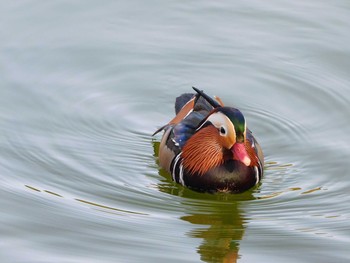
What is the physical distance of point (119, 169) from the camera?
12.0m

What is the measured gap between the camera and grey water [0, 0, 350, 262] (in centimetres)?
1012

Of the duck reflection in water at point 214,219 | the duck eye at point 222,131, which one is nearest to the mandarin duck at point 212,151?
the duck eye at point 222,131

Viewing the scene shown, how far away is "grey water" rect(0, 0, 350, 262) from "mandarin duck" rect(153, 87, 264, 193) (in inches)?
6.4

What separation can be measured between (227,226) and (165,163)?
1.78 meters

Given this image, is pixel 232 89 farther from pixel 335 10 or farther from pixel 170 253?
pixel 170 253

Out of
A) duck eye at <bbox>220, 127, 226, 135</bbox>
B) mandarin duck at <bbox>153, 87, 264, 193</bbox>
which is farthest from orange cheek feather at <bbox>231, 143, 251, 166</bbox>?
duck eye at <bbox>220, 127, 226, 135</bbox>

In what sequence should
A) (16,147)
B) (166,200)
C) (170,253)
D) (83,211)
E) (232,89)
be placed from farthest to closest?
(232,89) < (16,147) < (166,200) < (83,211) < (170,253)

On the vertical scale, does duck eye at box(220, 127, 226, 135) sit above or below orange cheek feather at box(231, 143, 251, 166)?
above

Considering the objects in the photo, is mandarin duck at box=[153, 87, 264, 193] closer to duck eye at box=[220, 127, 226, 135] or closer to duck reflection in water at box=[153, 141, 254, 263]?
duck eye at box=[220, 127, 226, 135]

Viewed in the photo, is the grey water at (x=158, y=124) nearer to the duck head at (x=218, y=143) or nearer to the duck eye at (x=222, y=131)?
the duck head at (x=218, y=143)

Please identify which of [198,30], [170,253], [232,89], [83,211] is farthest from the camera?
[198,30]

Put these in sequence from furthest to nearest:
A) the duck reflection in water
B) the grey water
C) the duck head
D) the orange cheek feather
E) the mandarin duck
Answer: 1. the mandarin duck
2. the duck head
3. the orange cheek feather
4. the grey water
5. the duck reflection in water

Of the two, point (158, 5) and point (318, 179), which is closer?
point (318, 179)

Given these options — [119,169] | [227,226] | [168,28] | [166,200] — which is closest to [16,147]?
[119,169]
